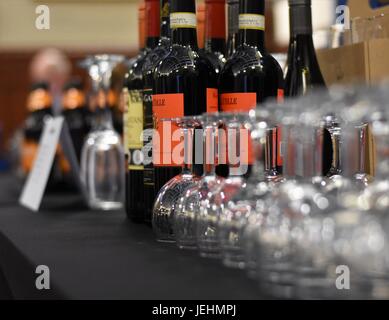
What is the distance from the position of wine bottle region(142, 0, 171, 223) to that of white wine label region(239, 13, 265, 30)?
21cm

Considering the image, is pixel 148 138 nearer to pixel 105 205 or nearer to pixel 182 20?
pixel 182 20

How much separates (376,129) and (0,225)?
1.06 meters

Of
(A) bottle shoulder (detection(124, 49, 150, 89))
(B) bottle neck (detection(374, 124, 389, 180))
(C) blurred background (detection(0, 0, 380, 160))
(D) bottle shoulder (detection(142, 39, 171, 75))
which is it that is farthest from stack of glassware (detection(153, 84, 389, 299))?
(C) blurred background (detection(0, 0, 380, 160))

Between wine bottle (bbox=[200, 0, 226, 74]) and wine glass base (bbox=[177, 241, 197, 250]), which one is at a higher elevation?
wine bottle (bbox=[200, 0, 226, 74])

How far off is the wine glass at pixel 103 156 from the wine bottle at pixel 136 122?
47cm

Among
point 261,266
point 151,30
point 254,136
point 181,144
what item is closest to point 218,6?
Result: point 151,30

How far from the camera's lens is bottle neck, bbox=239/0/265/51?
1.25 metres

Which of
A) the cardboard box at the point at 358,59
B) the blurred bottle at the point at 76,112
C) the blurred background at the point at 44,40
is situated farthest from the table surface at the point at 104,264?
the blurred background at the point at 44,40

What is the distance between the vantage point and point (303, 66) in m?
1.48

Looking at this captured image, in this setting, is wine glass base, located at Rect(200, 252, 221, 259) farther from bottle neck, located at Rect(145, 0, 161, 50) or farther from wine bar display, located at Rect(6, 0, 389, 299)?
bottle neck, located at Rect(145, 0, 161, 50)

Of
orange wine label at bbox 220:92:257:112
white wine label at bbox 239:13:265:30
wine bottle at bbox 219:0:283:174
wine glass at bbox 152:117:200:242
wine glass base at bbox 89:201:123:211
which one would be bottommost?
wine glass base at bbox 89:201:123:211

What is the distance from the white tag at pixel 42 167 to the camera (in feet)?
6.32

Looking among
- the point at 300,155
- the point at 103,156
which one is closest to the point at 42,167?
the point at 103,156

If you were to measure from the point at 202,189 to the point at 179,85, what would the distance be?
33 centimetres
